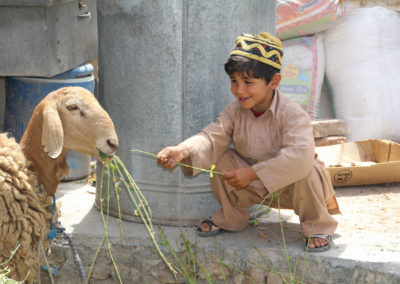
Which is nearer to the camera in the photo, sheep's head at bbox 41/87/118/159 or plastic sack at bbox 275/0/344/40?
sheep's head at bbox 41/87/118/159

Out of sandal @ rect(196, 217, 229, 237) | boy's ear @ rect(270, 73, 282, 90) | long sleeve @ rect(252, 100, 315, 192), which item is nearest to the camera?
long sleeve @ rect(252, 100, 315, 192)

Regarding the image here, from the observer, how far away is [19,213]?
2.85m

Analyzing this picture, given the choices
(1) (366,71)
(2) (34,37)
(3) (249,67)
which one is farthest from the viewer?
(1) (366,71)

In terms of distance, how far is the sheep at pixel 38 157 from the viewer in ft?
9.28

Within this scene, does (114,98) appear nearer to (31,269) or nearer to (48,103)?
(48,103)

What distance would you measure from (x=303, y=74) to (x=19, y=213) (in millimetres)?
3576

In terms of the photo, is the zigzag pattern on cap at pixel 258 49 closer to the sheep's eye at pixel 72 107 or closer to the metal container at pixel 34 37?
the sheep's eye at pixel 72 107

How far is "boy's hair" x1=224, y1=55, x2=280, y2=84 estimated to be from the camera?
3238 mm

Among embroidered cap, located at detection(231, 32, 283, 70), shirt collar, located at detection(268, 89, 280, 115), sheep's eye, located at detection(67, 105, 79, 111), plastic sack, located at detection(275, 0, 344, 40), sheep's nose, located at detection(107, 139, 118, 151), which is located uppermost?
plastic sack, located at detection(275, 0, 344, 40)

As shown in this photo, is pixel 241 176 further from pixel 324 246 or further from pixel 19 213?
pixel 19 213

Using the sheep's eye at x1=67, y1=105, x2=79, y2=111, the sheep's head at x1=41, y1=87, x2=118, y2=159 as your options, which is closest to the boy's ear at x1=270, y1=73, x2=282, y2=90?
the sheep's head at x1=41, y1=87, x2=118, y2=159

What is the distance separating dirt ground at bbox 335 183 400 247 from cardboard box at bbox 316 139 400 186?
3.2 inches

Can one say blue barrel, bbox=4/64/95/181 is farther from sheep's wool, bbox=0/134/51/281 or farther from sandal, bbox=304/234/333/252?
sandal, bbox=304/234/333/252

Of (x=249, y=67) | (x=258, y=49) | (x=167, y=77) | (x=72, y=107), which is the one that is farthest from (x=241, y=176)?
(x=72, y=107)
